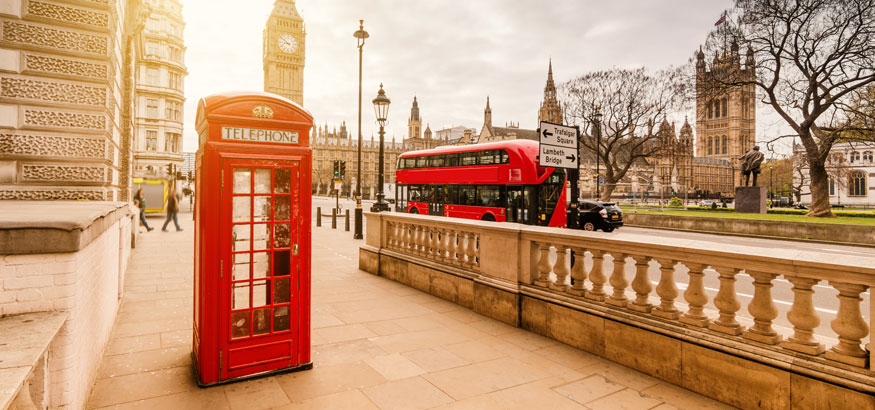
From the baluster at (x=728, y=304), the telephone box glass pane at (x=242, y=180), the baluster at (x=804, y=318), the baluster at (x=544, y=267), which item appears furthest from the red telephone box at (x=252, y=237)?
the baluster at (x=804, y=318)

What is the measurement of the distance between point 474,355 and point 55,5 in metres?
6.34

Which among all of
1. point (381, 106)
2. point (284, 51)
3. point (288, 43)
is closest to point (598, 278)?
point (381, 106)

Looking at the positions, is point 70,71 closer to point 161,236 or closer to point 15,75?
point 15,75

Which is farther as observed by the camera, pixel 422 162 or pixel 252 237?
pixel 422 162

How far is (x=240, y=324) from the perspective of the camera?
379 centimetres

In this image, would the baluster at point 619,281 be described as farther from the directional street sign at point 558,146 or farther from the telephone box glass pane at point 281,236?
the telephone box glass pane at point 281,236

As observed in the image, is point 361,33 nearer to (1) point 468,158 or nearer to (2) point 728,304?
(1) point 468,158

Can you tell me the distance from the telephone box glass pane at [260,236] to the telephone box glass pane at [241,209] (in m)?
0.11

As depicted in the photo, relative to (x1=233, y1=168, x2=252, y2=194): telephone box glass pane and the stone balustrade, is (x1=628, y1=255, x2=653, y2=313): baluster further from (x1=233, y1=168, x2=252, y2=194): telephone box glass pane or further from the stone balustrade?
(x1=233, y1=168, x2=252, y2=194): telephone box glass pane

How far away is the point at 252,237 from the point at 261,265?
0.28 meters

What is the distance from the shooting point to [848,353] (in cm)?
286

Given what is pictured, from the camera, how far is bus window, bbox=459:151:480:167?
1803cm

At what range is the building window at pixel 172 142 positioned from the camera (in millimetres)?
45000

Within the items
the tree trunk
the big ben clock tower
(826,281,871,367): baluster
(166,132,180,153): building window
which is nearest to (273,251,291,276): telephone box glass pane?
(826,281,871,367): baluster
